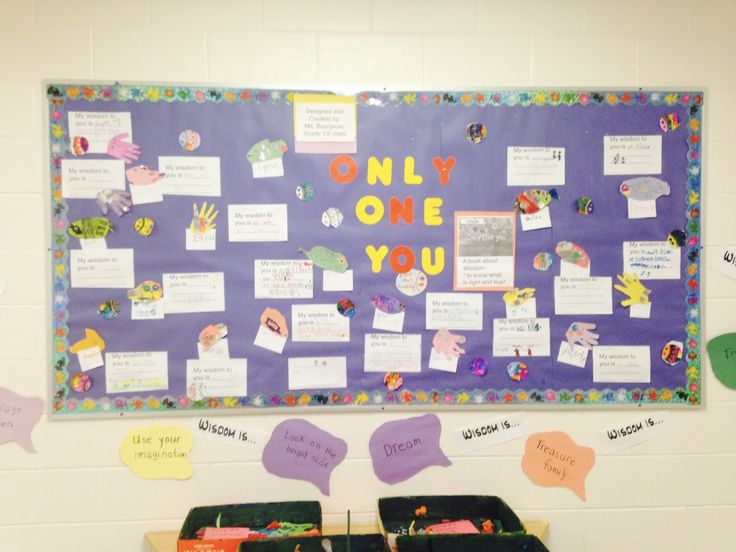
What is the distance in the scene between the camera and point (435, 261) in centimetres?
169

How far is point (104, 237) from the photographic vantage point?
5.39 ft

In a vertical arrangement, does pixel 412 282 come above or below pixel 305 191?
below

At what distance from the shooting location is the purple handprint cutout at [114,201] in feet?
5.37

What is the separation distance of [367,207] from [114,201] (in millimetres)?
764

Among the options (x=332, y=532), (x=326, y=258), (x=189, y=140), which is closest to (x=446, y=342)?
(x=326, y=258)

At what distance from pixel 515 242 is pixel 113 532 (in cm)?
Answer: 153

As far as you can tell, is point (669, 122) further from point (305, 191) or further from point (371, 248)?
point (305, 191)

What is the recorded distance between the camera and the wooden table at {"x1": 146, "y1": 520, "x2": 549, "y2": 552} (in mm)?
1601

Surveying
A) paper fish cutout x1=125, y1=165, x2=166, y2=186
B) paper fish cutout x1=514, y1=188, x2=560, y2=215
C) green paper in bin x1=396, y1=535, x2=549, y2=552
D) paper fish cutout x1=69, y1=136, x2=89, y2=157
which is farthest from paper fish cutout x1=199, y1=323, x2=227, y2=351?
paper fish cutout x1=514, y1=188, x2=560, y2=215

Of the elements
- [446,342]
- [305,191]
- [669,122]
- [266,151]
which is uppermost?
[669,122]

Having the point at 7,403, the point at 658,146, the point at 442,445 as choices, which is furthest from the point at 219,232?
the point at 658,146

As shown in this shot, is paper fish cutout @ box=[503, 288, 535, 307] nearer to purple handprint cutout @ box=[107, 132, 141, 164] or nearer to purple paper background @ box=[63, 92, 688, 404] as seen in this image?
purple paper background @ box=[63, 92, 688, 404]

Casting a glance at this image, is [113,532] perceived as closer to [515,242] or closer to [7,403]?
[7,403]

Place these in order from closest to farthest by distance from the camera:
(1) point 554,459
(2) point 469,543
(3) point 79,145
→ (2) point 469,543, (3) point 79,145, (1) point 554,459
